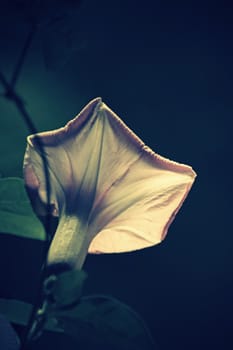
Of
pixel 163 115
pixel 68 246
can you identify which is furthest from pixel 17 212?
pixel 163 115

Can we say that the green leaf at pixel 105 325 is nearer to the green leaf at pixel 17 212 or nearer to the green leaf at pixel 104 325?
the green leaf at pixel 104 325

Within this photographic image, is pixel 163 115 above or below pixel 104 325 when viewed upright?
above

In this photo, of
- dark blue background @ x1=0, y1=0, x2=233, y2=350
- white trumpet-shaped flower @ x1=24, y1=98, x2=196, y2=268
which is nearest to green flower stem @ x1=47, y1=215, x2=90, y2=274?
white trumpet-shaped flower @ x1=24, y1=98, x2=196, y2=268

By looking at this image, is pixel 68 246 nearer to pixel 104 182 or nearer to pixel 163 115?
pixel 104 182

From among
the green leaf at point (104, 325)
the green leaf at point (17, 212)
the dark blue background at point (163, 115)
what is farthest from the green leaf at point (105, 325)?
the dark blue background at point (163, 115)

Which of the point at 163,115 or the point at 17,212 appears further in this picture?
the point at 163,115

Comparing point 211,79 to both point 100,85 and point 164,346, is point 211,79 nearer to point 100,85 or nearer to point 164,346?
point 100,85
